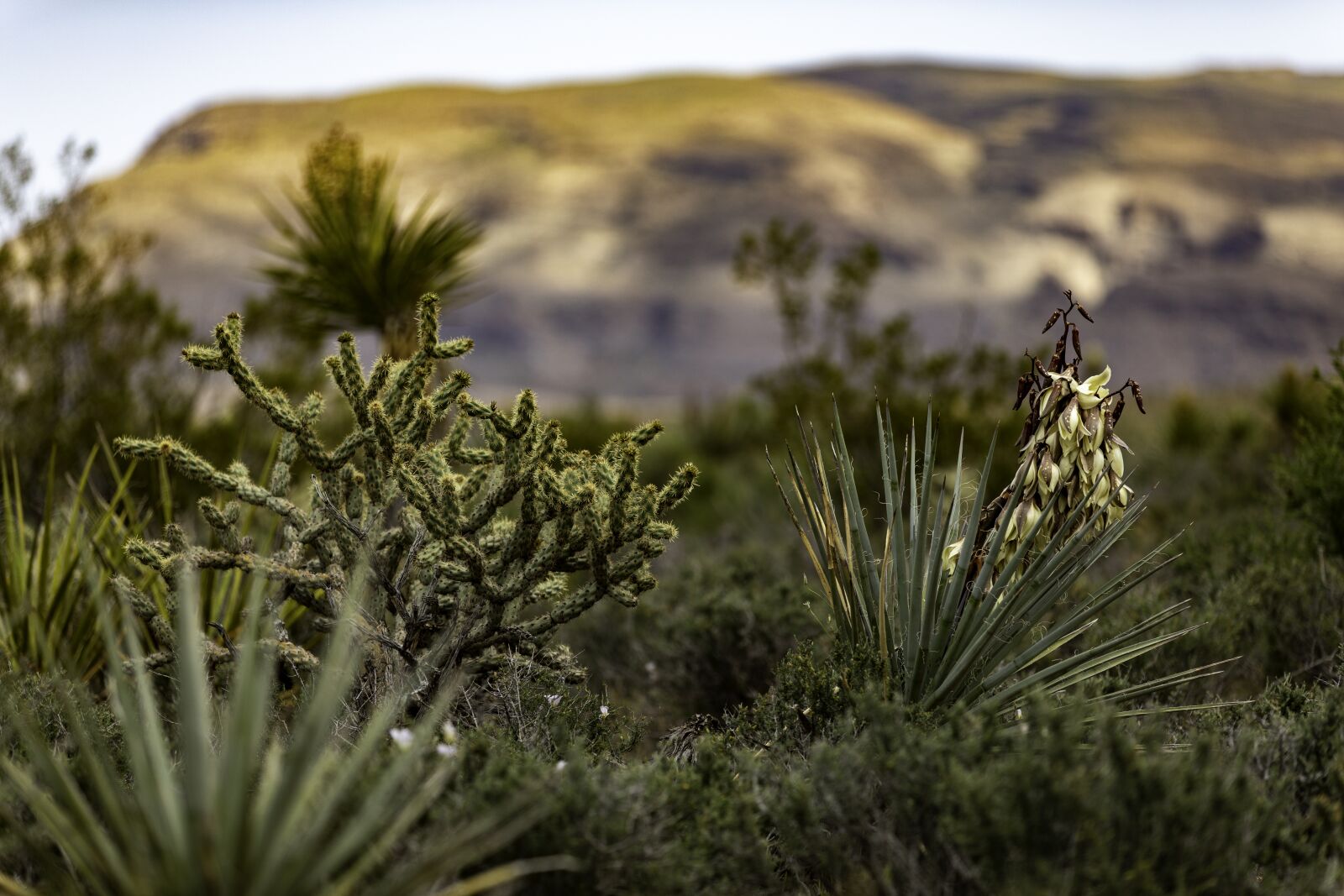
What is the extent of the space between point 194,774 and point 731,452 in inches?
594

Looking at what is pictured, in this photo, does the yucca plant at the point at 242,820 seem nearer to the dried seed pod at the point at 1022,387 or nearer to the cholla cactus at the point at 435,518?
the cholla cactus at the point at 435,518

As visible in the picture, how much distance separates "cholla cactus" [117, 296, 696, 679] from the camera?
11.7 ft

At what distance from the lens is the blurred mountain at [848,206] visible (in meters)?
92.5

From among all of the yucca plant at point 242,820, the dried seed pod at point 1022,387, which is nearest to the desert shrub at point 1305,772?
the dried seed pod at point 1022,387

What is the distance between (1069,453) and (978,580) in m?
0.44

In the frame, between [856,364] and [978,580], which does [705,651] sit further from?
[856,364]

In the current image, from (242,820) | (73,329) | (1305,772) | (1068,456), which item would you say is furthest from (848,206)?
(242,820)

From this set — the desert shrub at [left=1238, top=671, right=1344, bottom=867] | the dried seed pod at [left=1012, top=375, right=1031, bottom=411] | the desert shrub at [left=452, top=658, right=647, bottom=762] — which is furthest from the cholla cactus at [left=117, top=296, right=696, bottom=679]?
the desert shrub at [left=1238, top=671, right=1344, bottom=867]

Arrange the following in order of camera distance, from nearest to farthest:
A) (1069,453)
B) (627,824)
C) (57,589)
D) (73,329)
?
(627,824) → (1069,453) → (57,589) → (73,329)

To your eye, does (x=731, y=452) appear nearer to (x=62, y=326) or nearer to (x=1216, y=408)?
(x=62, y=326)

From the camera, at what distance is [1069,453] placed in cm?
329

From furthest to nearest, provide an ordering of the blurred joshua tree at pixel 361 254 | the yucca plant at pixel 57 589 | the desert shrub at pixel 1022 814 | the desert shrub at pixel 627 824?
1. the blurred joshua tree at pixel 361 254
2. the yucca plant at pixel 57 589
3. the desert shrub at pixel 627 824
4. the desert shrub at pixel 1022 814

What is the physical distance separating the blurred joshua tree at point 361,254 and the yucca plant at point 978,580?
2.61 meters

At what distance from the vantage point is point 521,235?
108 m
